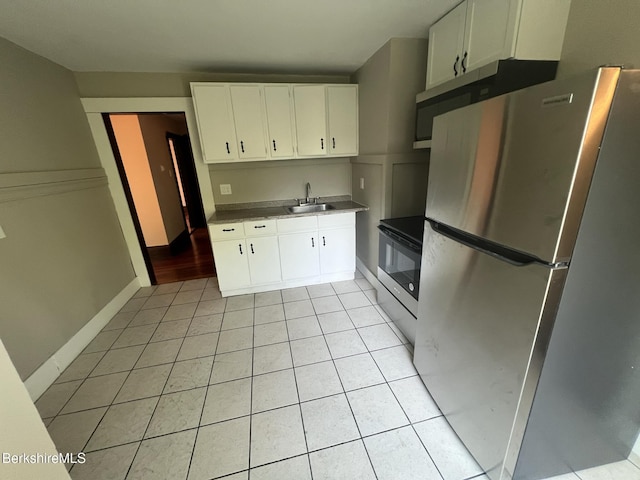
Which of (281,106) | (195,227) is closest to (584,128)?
(281,106)

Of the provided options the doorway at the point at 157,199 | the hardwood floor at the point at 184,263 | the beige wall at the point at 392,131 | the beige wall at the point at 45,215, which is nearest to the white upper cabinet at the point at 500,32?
the beige wall at the point at 392,131

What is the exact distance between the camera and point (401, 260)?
6.68ft

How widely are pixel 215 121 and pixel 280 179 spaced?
0.94m

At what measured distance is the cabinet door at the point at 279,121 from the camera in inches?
106

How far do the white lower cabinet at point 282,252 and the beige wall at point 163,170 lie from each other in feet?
7.50

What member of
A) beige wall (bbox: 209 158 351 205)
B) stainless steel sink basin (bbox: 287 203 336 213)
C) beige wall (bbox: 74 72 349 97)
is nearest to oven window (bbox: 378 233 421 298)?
stainless steel sink basin (bbox: 287 203 336 213)

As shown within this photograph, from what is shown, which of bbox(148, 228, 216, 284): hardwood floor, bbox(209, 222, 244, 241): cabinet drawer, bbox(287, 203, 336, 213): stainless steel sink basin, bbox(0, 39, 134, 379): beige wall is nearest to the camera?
bbox(0, 39, 134, 379): beige wall

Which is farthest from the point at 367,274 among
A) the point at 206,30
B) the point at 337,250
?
the point at 206,30

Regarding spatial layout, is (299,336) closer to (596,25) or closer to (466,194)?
(466,194)

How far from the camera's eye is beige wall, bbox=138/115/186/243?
412 centimetres

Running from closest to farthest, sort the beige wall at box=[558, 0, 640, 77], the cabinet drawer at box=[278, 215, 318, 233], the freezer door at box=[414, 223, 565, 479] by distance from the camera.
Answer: the freezer door at box=[414, 223, 565, 479], the beige wall at box=[558, 0, 640, 77], the cabinet drawer at box=[278, 215, 318, 233]

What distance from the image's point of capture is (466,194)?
112cm

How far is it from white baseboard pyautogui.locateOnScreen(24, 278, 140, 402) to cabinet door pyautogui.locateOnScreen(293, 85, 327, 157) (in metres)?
2.56

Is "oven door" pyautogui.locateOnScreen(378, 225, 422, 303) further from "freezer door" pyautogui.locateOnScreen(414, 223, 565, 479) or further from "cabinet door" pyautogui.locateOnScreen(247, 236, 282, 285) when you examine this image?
"cabinet door" pyautogui.locateOnScreen(247, 236, 282, 285)
